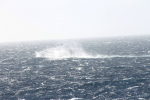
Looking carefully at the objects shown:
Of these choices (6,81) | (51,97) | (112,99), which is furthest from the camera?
(6,81)

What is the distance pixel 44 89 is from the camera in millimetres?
50688

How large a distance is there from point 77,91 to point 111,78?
54.4 feet

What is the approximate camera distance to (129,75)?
63.2 metres

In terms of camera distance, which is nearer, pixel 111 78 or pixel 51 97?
pixel 51 97

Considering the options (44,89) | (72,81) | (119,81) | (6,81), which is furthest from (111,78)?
(6,81)

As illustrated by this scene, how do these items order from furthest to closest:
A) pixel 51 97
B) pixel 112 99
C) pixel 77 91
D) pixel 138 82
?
pixel 138 82
pixel 77 91
pixel 51 97
pixel 112 99

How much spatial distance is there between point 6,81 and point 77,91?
27.7 m

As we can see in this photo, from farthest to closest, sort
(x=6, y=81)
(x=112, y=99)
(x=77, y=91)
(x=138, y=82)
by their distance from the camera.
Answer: (x=6, y=81)
(x=138, y=82)
(x=77, y=91)
(x=112, y=99)

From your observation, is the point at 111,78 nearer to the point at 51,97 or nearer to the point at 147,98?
the point at 147,98

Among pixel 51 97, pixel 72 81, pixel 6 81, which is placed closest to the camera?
pixel 51 97

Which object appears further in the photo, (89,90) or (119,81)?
(119,81)

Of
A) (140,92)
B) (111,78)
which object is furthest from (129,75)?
(140,92)

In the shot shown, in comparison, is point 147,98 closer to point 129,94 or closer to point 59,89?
point 129,94

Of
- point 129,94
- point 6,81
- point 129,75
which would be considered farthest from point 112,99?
point 6,81
